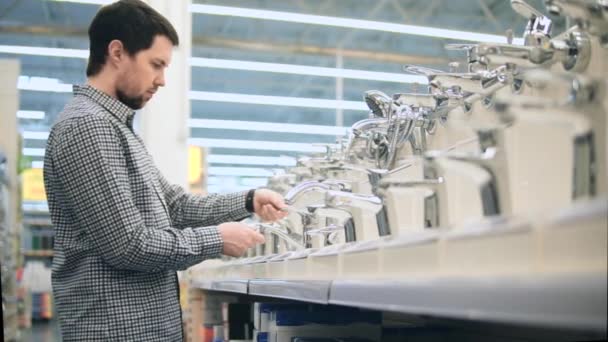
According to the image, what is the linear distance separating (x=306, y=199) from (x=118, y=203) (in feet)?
3.27

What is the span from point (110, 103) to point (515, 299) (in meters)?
1.56

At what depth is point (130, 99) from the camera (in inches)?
83.0

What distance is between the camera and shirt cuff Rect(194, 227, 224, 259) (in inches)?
73.5

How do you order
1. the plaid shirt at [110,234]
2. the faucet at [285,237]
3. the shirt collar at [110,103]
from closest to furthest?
the plaid shirt at [110,234] → the shirt collar at [110,103] → the faucet at [285,237]

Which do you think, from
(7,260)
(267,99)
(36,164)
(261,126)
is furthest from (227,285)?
(36,164)

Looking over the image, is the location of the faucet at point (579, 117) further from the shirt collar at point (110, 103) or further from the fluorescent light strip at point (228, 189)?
the fluorescent light strip at point (228, 189)

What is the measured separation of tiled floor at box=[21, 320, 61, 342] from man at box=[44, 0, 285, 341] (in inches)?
281

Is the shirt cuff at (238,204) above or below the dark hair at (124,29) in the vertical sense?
below

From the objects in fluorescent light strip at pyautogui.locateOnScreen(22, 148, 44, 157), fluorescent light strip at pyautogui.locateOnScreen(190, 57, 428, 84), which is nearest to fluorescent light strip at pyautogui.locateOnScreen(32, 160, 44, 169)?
fluorescent light strip at pyautogui.locateOnScreen(22, 148, 44, 157)

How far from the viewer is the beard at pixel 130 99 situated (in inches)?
82.7

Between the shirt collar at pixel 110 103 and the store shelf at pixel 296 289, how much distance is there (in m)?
0.59

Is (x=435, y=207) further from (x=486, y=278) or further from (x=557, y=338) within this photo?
(x=557, y=338)

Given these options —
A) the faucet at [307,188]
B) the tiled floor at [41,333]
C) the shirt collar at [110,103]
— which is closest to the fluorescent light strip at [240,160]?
the tiled floor at [41,333]

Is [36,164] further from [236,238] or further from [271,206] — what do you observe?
[236,238]
